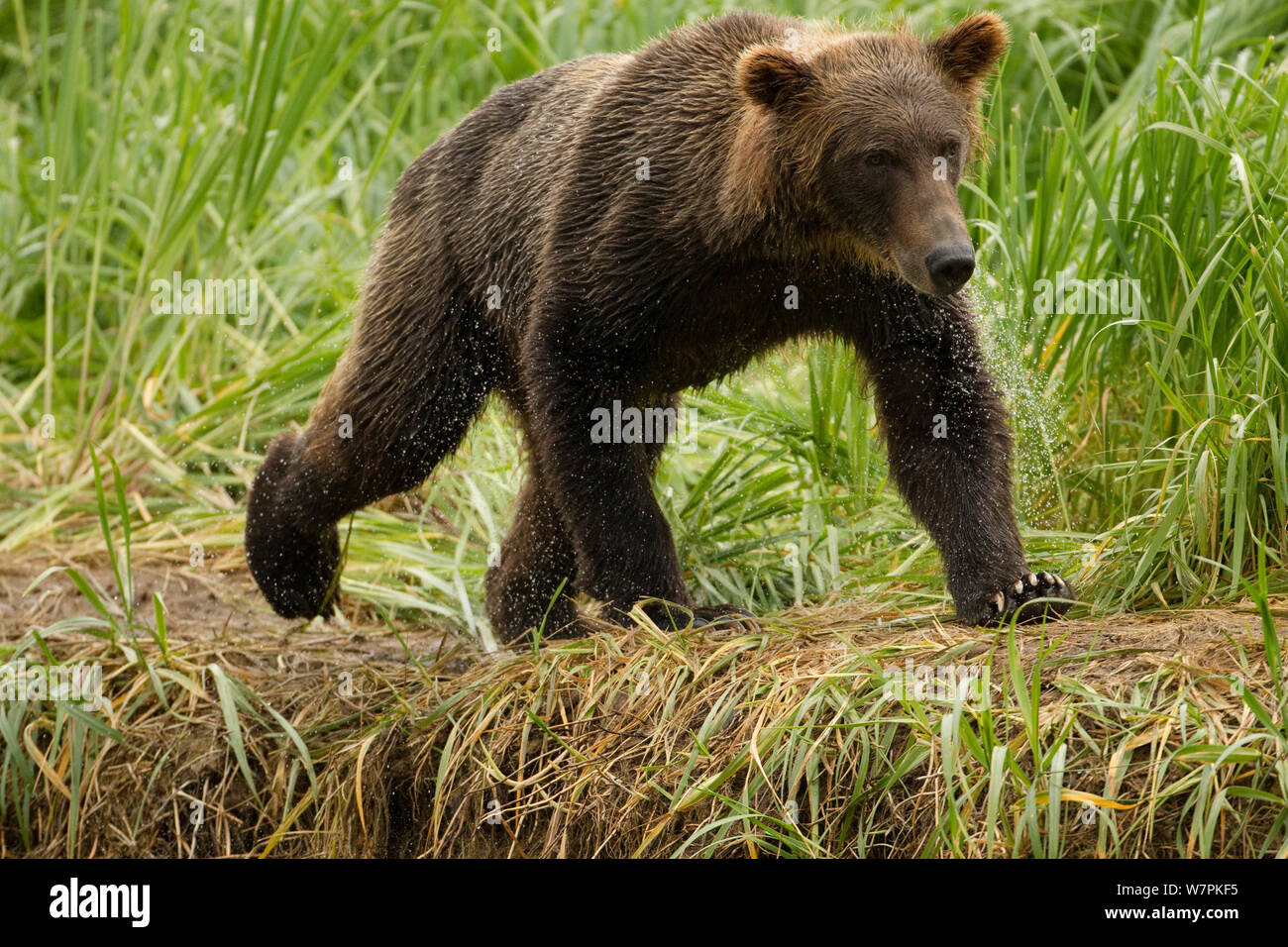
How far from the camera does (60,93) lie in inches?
294

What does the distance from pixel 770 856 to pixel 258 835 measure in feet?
5.89

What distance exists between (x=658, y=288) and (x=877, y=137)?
0.81m

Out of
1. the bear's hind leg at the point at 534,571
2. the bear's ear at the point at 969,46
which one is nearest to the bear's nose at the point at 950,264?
the bear's ear at the point at 969,46

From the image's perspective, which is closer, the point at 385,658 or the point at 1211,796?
the point at 1211,796

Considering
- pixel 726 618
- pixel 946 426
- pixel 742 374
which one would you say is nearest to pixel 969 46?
pixel 946 426

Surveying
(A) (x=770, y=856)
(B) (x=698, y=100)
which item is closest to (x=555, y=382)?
(B) (x=698, y=100)

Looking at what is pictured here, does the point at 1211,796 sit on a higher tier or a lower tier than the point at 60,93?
lower

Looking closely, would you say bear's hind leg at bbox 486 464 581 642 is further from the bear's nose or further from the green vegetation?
the bear's nose

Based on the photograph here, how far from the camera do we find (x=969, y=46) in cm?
453

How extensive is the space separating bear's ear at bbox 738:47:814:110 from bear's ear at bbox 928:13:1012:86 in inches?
14.9

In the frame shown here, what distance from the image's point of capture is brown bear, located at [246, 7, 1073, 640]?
14.5ft

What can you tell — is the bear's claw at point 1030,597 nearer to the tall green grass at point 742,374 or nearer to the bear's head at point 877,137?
the tall green grass at point 742,374

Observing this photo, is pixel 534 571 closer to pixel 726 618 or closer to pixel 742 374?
pixel 742 374

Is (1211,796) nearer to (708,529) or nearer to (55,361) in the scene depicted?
(708,529)
